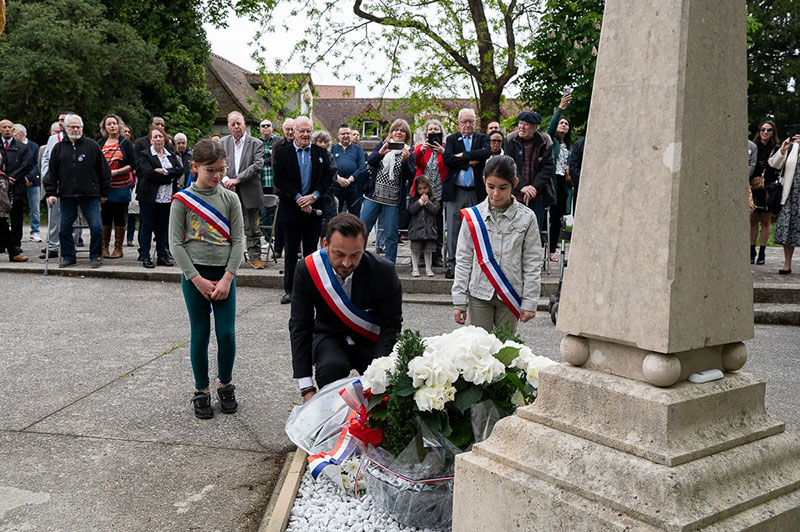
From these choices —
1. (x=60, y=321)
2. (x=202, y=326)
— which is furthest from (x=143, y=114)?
(x=202, y=326)

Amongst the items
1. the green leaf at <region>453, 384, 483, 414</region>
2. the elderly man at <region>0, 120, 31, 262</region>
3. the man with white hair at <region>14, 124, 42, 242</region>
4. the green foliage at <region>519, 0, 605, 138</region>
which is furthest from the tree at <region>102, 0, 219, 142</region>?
the green leaf at <region>453, 384, 483, 414</region>

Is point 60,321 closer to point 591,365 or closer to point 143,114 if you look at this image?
point 591,365

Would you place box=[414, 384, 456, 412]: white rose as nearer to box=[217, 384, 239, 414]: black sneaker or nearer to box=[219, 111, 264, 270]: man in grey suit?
box=[217, 384, 239, 414]: black sneaker

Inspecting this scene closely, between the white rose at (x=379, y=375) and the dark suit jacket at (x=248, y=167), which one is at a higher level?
the dark suit jacket at (x=248, y=167)

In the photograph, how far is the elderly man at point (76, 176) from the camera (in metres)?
10.5

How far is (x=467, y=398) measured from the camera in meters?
3.53

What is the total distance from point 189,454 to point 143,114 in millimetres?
23861

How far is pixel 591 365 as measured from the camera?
113 inches

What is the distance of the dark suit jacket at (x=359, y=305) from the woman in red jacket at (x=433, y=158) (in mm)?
5592

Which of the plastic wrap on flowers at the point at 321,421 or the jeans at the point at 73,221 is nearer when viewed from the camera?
the plastic wrap on flowers at the point at 321,421

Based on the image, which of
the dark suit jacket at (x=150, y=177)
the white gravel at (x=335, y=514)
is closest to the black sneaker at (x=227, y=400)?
the white gravel at (x=335, y=514)

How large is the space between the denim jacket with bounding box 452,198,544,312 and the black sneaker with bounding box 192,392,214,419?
178 centimetres

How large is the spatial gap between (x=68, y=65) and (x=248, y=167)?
15.0 metres

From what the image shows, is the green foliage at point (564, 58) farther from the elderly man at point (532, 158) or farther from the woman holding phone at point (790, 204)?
the elderly man at point (532, 158)
